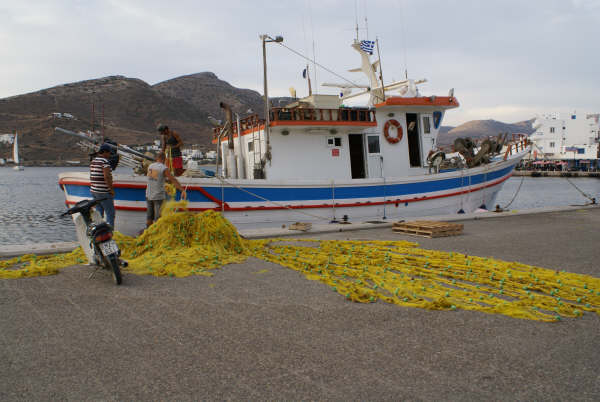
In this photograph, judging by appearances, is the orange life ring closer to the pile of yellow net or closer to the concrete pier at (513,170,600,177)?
the pile of yellow net

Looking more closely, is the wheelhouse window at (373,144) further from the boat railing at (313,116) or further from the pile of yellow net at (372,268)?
the pile of yellow net at (372,268)

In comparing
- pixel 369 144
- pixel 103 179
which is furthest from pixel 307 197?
pixel 103 179

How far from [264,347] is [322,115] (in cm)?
940

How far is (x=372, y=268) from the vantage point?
211 inches

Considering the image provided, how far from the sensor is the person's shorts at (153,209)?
7.73 m

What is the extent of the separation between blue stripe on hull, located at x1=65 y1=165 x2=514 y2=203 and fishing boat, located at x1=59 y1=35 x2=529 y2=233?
0.03 meters

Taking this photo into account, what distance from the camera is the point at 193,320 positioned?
140 inches

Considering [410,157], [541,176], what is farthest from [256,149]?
[541,176]

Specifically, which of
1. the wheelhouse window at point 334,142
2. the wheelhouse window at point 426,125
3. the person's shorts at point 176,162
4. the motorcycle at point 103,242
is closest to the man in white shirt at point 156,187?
the person's shorts at point 176,162

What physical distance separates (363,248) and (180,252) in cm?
289

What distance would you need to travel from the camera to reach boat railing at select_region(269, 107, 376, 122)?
11266 mm

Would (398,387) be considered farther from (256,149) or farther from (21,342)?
(256,149)

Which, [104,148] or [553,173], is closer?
[104,148]

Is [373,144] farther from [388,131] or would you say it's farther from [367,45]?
[367,45]
